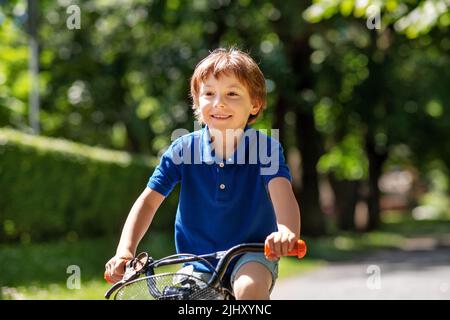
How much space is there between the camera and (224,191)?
312cm

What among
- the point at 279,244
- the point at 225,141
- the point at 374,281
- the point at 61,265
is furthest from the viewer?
the point at 374,281

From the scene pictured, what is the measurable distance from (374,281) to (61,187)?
16.4 ft

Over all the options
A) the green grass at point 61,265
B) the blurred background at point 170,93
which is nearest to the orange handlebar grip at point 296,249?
the green grass at point 61,265

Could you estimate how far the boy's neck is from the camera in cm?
320

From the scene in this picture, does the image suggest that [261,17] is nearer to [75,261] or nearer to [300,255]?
[75,261]

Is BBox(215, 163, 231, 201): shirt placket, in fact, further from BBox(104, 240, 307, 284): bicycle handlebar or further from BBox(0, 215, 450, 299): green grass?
BBox(0, 215, 450, 299): green grass

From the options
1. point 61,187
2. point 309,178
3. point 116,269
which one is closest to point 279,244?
point 116,269

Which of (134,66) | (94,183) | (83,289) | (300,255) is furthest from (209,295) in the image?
(134,66)

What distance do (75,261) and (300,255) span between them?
1059 centimetres

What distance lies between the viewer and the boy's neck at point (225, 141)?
3199mm

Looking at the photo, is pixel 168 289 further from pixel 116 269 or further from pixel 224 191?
pixel 224 191

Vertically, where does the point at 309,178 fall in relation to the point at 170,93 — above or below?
below

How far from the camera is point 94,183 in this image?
14938 millimetres

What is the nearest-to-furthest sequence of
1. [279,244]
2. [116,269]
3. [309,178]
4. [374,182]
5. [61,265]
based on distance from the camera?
[279,244]
[116,269]
[61,265]
[309,178]
[374,182]
